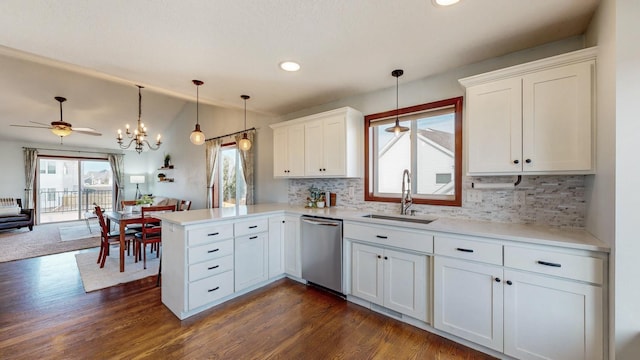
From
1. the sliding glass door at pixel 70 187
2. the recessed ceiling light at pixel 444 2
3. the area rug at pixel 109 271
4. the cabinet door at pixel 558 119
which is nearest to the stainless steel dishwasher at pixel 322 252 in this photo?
the cabinet door at pixel 558 119

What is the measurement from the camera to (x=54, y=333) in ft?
6.92

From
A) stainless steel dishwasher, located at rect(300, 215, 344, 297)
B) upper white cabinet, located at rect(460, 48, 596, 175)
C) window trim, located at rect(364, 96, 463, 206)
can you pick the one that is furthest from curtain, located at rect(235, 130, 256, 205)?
upper white cabinet, located at rect(460, 48, 596, 175)

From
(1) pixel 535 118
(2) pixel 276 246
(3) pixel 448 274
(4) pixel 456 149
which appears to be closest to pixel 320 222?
(2) pixel 276 246

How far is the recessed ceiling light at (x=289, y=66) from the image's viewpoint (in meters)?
2.44

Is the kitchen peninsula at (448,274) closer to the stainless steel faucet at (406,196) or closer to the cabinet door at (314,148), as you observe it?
the stainless steel faucet at (406,196)

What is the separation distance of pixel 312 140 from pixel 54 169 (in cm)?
895

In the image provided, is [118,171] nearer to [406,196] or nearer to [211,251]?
[211,251]

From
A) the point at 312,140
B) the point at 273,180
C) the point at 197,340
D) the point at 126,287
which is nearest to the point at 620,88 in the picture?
the point at 312,140

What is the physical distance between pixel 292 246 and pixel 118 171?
8.41 m

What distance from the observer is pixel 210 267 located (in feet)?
8.19

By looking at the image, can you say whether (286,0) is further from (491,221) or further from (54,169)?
(54,169)

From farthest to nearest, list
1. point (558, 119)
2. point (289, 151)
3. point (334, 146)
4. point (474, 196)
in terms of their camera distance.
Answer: point (289, 151)
point (334, 146)
point (474, 196)
point (558, 119)

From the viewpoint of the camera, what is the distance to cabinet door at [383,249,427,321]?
2.18 meters

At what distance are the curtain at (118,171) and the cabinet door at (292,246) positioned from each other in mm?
8200
